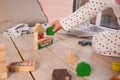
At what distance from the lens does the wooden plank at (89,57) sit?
2.06ft

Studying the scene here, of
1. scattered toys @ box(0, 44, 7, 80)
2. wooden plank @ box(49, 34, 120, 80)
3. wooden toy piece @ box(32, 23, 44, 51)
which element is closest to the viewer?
scattered toys @ box(0, 44, 7, 80)

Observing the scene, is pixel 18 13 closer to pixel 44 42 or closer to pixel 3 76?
pixel 44 42

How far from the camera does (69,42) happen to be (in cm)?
99

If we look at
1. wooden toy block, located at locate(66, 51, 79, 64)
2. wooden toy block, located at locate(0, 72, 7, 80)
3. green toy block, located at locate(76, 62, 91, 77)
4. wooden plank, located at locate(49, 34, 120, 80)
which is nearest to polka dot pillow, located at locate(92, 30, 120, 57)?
wooden plank, located at locate(49, 34, 120, 80)

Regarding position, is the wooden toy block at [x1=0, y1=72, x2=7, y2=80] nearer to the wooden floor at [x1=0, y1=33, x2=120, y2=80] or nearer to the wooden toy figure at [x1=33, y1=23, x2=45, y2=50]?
the wooden floor at [x1=0, y1=33, x2=120, y2=80]

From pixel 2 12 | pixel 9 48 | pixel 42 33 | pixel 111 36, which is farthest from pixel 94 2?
pixel 2 12

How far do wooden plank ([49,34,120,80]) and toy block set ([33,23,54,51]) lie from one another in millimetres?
35

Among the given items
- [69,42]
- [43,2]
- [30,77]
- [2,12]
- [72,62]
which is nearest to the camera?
[30,77]

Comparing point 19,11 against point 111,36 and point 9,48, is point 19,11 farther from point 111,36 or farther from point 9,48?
point 111,36

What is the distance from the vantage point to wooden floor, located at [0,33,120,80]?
1.97 ft

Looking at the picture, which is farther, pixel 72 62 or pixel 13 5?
pixel 13 5

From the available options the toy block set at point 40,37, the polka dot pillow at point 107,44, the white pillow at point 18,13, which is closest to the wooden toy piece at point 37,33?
the toy block set at point 40,37

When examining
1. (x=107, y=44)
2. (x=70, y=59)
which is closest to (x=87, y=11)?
(x=107, y=44)

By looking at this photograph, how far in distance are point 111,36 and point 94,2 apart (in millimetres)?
175
